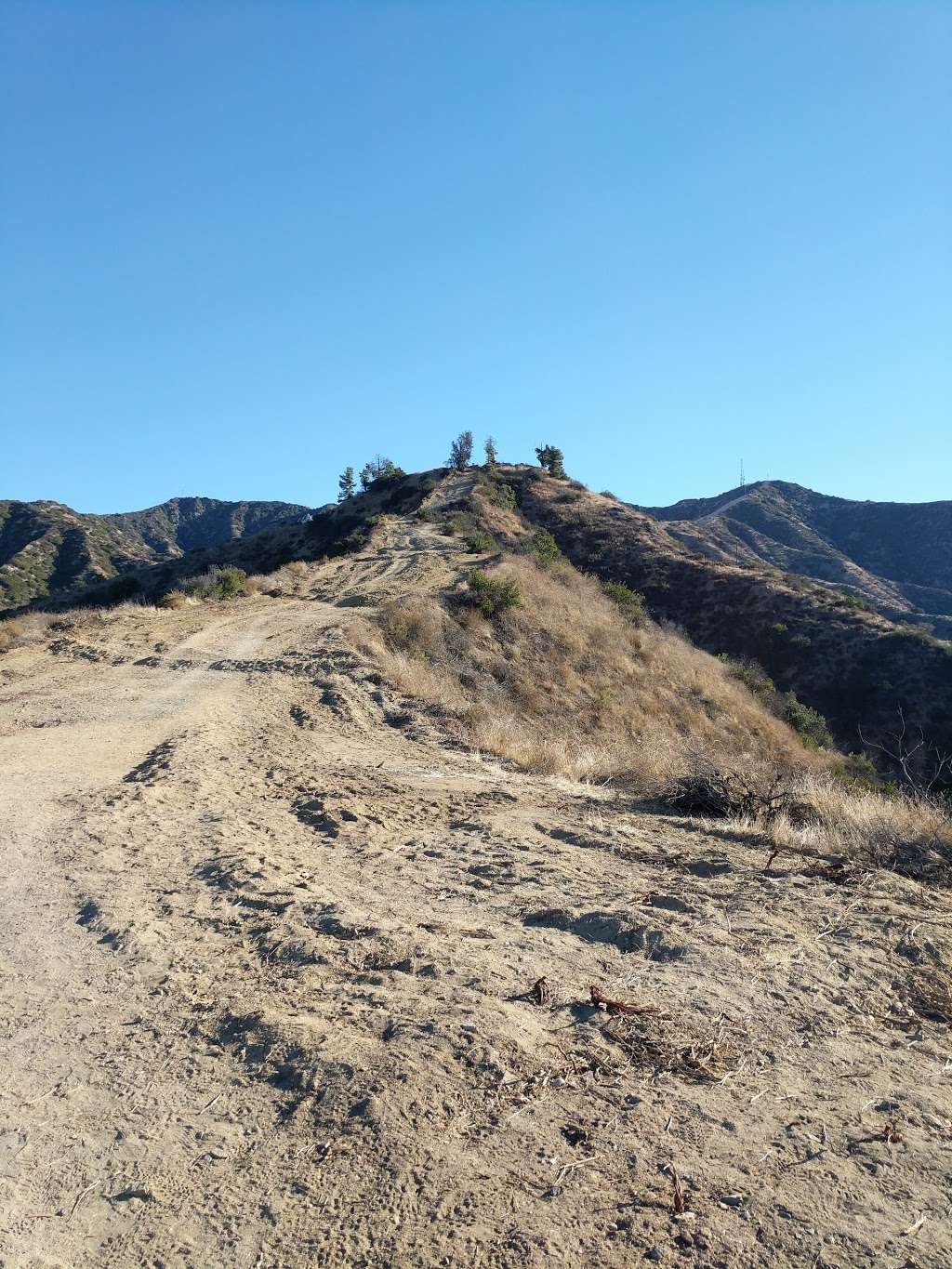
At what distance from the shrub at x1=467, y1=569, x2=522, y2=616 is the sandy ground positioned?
13.7 m

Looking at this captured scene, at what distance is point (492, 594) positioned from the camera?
2130cm

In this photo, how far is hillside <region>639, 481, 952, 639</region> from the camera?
239ft

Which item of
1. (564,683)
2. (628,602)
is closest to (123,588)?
(628,602)

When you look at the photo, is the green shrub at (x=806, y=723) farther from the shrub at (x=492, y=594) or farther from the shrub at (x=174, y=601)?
the shrub at (x=174, y=601)

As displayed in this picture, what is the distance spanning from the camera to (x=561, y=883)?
18.1 ft

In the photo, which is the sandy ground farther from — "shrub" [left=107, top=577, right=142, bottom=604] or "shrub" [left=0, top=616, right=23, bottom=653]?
"shrub" [left=107, top=577, right=142, bottom=604]

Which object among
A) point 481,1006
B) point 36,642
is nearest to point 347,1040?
point 481,1006

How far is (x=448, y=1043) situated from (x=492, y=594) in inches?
714

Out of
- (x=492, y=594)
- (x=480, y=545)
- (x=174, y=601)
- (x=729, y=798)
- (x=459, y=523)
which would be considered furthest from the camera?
(x=459, y=523)

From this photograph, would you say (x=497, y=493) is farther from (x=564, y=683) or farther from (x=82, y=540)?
(x=82, y=540)

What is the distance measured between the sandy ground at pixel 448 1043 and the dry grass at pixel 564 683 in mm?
4746

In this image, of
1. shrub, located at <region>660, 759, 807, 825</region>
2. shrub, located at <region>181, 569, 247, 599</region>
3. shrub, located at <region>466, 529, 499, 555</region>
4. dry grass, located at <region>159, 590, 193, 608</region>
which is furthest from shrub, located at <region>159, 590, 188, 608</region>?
shrub, located at <region>660, 759, 807, 825</region>

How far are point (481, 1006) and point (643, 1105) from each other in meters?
0.90

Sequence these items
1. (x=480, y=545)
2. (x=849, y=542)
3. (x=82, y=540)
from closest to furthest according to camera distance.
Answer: (x=480, y=545), (x=82, y=540), (x=849, y=542)
